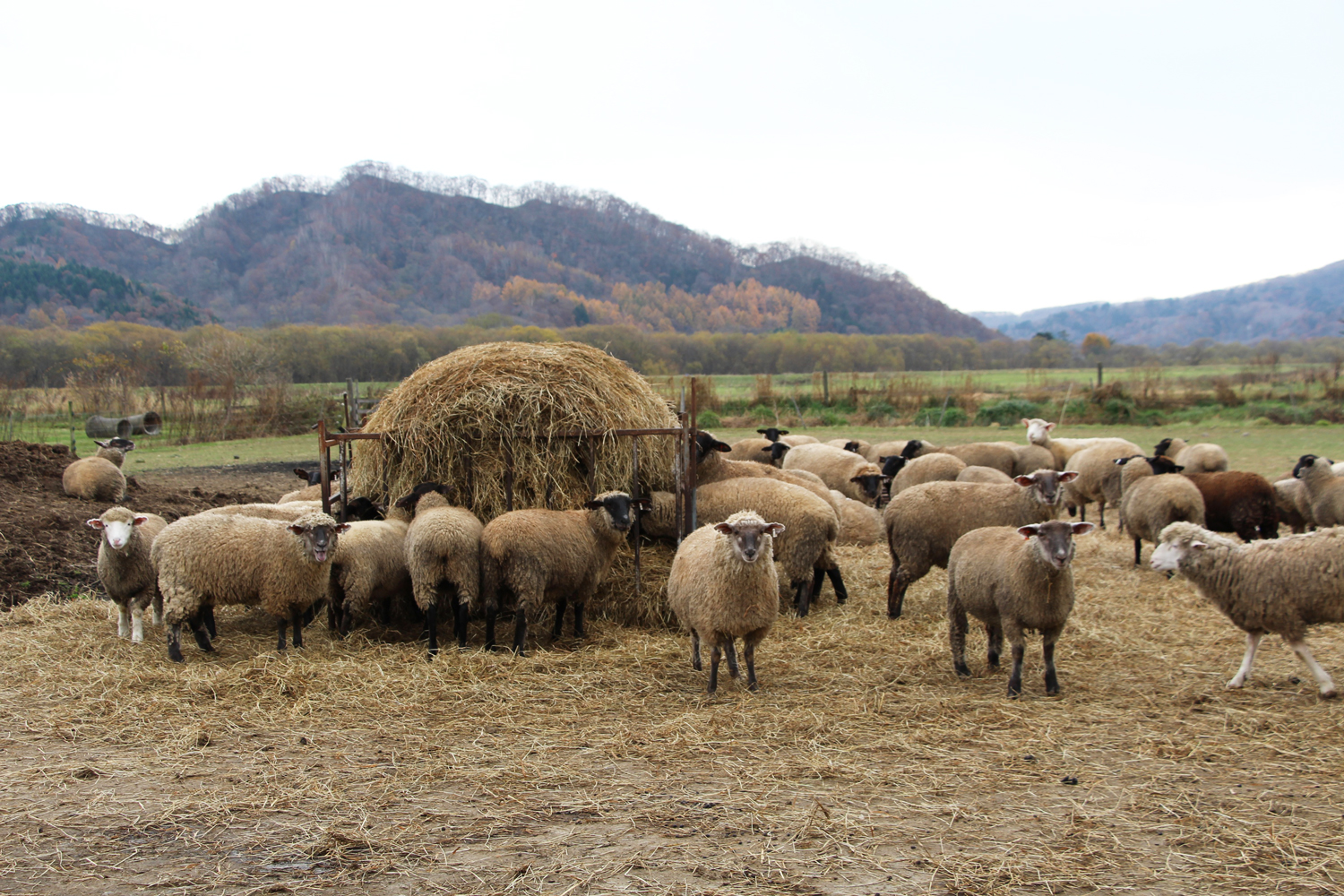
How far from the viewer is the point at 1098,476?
13.5 m

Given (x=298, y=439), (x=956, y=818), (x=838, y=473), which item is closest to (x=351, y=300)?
(x=298, y=439)

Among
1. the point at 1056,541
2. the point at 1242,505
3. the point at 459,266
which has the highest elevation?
the point at 459,266

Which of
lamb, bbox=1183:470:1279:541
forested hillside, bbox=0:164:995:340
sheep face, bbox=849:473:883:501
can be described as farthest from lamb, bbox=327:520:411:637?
forested hillside, bbox=0:164:995:340

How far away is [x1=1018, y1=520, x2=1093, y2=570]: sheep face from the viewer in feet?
18.9

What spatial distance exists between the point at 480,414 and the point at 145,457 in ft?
68.8

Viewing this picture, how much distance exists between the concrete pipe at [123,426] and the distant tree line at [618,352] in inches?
A: 482

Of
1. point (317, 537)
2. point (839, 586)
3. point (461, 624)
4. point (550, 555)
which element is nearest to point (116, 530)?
point (317, 537)

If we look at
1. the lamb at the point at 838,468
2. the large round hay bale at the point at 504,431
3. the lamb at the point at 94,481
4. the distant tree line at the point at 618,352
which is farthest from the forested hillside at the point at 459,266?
the large round hay bale at the point at 504,431

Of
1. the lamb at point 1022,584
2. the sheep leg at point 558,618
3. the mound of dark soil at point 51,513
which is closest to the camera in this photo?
the lamb at point 1022,584

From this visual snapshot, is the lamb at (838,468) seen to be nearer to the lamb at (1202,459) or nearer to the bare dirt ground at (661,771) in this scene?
the lamb at (1202,459)

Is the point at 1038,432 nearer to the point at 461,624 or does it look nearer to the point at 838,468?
the point at 838,468

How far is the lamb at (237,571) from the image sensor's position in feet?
23.4

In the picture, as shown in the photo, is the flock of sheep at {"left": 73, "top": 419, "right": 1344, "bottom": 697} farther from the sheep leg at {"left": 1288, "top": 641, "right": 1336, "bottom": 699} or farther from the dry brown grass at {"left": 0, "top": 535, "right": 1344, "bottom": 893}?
the dry brown grass at {"left": 0, "top": 535, "right": 1344, "bottom": 893}

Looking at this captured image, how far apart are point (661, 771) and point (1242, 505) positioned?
9.28 metres
